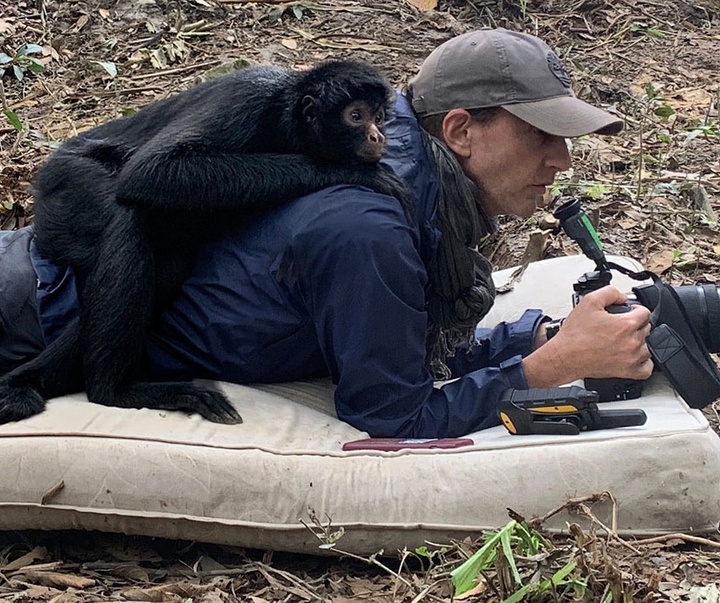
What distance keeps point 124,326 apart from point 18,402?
0.41 metres

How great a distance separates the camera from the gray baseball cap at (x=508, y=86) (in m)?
3.04

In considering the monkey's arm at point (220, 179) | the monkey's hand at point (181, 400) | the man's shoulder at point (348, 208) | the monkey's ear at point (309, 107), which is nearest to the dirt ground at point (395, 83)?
the monkey's hand at point (181, 400)

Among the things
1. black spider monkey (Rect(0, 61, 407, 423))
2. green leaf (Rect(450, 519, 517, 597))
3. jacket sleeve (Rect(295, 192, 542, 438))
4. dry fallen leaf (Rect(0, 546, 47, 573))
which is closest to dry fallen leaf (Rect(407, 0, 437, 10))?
black spider monkey (Rect(0, 61, 407, 423))

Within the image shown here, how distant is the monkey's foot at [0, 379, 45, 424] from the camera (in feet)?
10.3

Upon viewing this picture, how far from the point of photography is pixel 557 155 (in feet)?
10.5

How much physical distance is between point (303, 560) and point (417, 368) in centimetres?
66

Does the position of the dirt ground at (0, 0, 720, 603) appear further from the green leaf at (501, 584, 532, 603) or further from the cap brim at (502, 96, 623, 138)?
the cap brim at (502, 96, 623, 138)

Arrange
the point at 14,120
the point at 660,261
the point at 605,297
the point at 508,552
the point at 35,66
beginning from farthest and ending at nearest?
the point at 35,66
the point at 14,120
the point at 660,261
the point at 605,297
the point at 508,552

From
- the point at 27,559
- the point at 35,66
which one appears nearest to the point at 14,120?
the point at 35,66

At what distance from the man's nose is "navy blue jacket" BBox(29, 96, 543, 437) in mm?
393

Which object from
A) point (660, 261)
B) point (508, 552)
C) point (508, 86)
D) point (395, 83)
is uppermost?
point (508, 86)

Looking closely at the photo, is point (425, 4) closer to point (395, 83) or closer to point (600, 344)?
point (395, 83)

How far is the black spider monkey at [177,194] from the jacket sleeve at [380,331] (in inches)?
9.4

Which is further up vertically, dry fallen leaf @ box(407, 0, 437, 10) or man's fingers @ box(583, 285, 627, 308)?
man's fingers @ box(583, 285, 627, 308)
